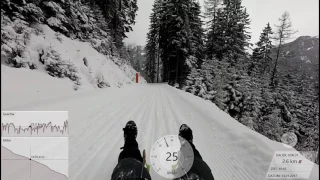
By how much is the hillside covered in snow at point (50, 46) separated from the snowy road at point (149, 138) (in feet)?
1.78

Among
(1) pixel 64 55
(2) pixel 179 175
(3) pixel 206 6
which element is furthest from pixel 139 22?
(2) pixel 179 175

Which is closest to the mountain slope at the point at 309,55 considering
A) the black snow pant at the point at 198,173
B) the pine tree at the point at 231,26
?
the pine tree at the point at 231,26

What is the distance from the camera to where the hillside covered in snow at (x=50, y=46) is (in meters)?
2.71

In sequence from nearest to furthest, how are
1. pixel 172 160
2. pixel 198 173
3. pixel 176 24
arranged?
pixel 198 173 → pixel 172 160 → pixel 176 24

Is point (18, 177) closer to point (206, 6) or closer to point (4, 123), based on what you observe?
point (4, 123)

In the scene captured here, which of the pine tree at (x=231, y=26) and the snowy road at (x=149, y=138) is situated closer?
the snowy road at (x=149, y=138)

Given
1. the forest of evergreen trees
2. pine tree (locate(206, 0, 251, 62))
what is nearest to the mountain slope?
the forest of evergreen trees

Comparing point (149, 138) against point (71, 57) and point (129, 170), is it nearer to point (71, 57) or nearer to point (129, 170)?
point (129, 170)
